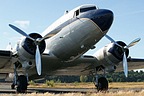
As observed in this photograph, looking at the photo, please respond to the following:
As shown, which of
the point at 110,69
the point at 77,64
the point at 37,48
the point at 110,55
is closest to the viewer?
the point at 37,48

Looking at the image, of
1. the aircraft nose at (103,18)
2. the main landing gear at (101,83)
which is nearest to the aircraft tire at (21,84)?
the aircraft nose at (103,18)

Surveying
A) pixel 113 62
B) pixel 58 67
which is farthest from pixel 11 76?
pixel 113 62

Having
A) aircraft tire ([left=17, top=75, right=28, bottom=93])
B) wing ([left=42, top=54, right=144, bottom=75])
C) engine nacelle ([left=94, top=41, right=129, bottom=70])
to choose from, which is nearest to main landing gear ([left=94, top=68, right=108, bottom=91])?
engine nacelle ([left=94, top=41, right=129, bottom=70])

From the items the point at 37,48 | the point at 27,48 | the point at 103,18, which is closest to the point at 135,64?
the point at 103,18

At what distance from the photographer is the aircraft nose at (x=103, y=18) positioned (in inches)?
660

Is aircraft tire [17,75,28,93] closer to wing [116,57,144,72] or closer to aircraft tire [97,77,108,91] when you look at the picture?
aircraft tire [97,77,108,91]

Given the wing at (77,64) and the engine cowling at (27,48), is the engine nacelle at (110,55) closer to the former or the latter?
the wing at (77,64)

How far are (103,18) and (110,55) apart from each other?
5.51 meters

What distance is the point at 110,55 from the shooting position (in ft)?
70.5

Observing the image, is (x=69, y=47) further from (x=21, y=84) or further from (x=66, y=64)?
(x=21, y=84)

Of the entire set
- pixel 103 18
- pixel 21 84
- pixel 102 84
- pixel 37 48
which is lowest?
pixel 102 84

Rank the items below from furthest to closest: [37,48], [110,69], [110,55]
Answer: [110,69], [110,55], [37,48]

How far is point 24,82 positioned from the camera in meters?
18.5

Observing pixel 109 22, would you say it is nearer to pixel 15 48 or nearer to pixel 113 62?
pixel 113 62
